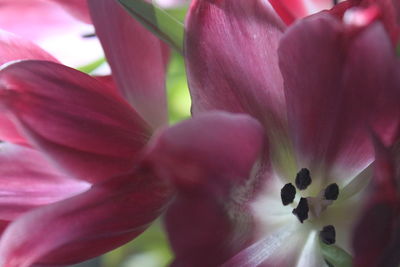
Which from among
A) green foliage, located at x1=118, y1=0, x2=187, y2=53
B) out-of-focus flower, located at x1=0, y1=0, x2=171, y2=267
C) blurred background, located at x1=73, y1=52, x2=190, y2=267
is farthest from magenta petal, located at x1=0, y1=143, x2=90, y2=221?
blurred background, located at x1=73, y1=52, x2=190, y2=267

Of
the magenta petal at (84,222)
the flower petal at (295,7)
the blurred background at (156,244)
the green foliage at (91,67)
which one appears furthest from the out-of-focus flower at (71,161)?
the blurred background at (156,244)

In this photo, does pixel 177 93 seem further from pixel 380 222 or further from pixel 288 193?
pixel 380 222

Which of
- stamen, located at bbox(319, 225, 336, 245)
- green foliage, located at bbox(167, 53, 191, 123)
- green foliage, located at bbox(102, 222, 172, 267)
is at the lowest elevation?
green foliage, located at bbox(102, 222, 172, 267)

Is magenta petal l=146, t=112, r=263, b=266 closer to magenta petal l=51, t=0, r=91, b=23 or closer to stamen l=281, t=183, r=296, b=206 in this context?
stamen l=281, t=183, r=296, b=206

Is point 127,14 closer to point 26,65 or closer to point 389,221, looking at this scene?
point 26,65

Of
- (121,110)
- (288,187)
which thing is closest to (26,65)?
(121,110)
